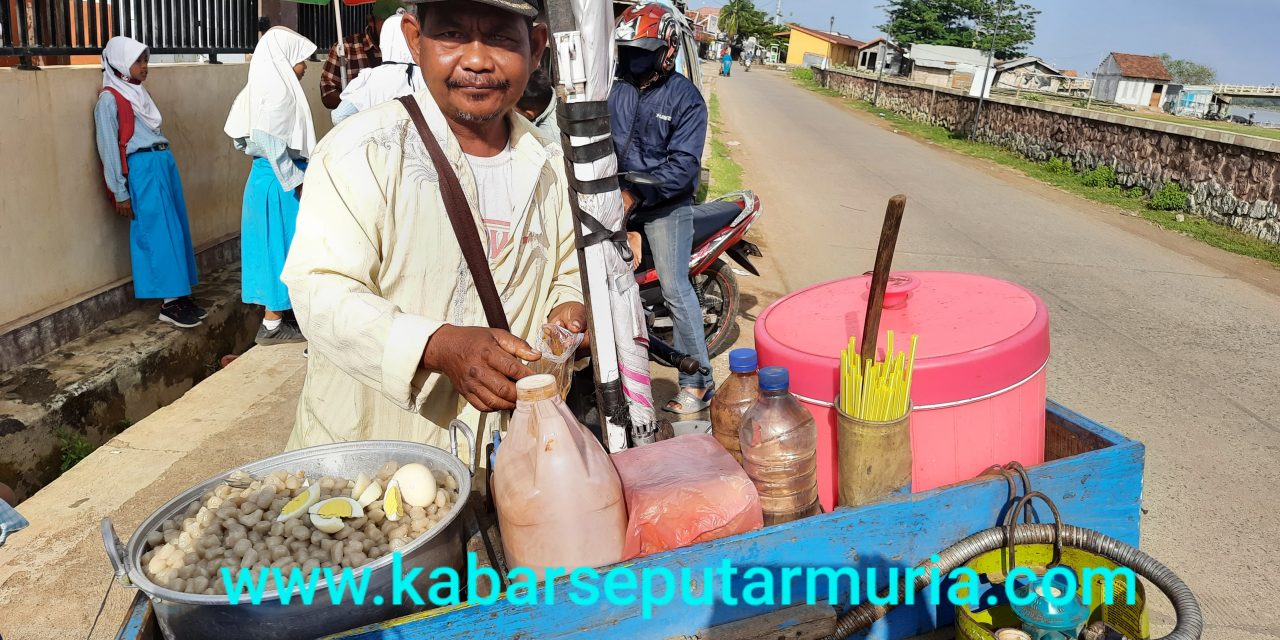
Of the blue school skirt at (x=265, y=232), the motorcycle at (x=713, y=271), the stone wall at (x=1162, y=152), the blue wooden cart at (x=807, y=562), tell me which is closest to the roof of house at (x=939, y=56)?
the stone wall at (x=1162, y=152)

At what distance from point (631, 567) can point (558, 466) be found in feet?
0.74

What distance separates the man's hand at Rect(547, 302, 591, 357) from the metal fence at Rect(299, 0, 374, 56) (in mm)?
7929

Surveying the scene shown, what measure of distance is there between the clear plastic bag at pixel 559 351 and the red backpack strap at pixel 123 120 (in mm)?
4411

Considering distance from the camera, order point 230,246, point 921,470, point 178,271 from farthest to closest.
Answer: point 230,246 → point 178,271 → point 921,470

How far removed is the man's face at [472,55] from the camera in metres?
1.77

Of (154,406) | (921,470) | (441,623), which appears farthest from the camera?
(154,406)

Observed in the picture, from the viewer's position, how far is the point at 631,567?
57.1 inches

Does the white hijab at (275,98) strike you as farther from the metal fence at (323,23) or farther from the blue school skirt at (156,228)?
the metal fence at (323,23)

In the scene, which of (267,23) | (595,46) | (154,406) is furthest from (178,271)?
(595,46)

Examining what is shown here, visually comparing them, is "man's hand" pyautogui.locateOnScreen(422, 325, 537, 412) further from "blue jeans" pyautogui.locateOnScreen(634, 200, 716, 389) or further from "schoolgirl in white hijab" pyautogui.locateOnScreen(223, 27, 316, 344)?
"schoolgirl in white hijab" pyautogui.locateOnScreen(223, 27, 316, 344)

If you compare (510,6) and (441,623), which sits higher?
(510,6)

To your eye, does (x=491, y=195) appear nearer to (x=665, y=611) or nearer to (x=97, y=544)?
(x=665, y=611)

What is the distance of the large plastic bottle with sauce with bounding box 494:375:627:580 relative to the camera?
141cm

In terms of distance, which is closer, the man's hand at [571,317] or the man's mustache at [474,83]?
the man's mustache at [474,83]
